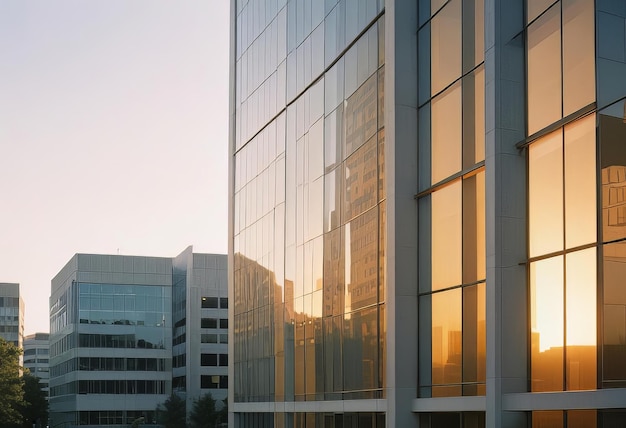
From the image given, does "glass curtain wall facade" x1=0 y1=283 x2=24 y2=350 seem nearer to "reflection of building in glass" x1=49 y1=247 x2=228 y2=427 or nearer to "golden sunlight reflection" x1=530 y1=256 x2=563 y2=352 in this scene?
"reflection of building in glass" x1=49 y1=247 x2=228 y2=427

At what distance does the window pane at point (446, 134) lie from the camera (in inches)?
958

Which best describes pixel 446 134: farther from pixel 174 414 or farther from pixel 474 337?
pixel 174 414

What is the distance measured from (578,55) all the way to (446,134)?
5.75 m

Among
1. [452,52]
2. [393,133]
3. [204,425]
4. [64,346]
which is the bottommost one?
[204,425]

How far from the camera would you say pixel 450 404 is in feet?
77.4

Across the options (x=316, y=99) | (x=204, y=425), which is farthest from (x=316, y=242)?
(x=204, y=425)

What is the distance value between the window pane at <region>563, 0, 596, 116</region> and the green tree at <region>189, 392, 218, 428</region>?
9373 cm

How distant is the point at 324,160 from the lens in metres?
34.2

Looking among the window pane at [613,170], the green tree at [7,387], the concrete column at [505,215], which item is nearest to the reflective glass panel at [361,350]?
the concrete column at [505,215]

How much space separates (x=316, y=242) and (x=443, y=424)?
11.9 meters

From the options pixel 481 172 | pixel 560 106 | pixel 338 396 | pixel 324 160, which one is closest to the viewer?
pixel 560 106

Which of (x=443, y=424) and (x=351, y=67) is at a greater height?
(x=351, y=67)

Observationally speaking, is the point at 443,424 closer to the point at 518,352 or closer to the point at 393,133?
the point at 518,352

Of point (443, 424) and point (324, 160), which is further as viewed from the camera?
point (324, 160)
